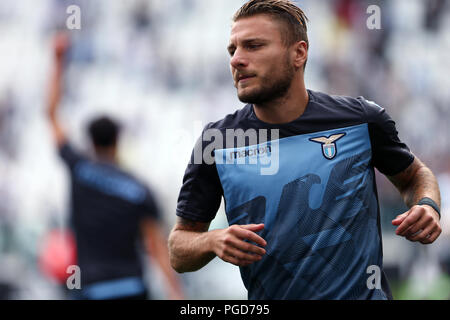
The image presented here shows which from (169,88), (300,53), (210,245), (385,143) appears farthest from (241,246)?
(169,88)

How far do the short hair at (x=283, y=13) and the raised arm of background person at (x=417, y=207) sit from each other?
0.88 m

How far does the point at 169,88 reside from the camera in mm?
10578

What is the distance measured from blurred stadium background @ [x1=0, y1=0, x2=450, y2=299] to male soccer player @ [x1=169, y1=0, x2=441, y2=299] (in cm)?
642

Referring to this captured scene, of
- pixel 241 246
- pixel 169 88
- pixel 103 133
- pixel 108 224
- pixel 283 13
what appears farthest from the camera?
pixel 169 88

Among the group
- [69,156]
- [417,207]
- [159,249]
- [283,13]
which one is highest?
[283,13]

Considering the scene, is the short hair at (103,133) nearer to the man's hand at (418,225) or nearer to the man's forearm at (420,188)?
the man's forearm at (420,188)

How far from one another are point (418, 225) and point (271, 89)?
0.94m

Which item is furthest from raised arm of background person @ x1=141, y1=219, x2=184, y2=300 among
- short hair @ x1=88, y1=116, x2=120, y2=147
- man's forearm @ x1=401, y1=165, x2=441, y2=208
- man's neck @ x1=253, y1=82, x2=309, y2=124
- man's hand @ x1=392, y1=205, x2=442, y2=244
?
man's hand @ x1=392, y1=205, x2=442, y2=244

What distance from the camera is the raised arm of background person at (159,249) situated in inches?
196

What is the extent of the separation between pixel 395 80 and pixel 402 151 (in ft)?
25.9

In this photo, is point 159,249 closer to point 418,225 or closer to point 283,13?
point 283,13

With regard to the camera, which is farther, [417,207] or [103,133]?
[103,133]

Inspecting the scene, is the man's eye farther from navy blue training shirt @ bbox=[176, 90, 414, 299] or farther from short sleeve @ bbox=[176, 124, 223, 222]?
short sleeve @ bbox=[176, 124, 223, 222]

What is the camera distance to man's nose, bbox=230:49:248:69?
10.0ft
